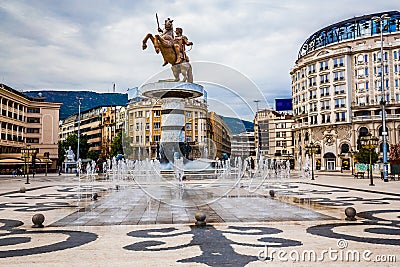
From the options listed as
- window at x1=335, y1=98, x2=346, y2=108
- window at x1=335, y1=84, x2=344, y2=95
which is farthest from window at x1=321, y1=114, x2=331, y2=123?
window at x1=335, y1=84, x2=344, y2=95

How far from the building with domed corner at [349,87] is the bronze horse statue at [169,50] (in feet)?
149

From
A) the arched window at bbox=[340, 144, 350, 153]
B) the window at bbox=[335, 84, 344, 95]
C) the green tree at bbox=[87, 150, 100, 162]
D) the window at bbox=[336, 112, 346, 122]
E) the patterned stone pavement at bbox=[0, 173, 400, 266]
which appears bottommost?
the patterned stone pavement at bbox=[0, 173, 400, 266]

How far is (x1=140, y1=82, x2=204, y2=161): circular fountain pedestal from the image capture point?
3288cm

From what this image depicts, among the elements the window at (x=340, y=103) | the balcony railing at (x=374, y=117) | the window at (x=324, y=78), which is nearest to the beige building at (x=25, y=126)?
Result: the window at (x=324, y=78)

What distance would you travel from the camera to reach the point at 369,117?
77000 mm

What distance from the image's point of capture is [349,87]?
81.1 metres

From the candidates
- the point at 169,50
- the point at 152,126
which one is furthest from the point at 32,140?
the point at 169,50

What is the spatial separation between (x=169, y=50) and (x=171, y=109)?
5.17m

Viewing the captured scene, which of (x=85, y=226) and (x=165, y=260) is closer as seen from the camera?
(x=165, y=260)

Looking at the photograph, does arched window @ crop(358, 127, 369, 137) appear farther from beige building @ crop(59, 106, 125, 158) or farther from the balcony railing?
beige building @ crop(59, 106, 125, 158)

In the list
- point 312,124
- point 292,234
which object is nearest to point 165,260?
point 292,234

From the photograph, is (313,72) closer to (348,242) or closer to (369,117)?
(369,117)

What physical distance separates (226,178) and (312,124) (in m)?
55.7

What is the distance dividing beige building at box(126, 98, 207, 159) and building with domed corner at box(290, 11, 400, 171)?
45737mm
